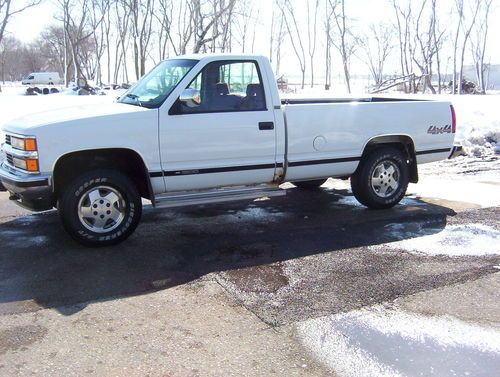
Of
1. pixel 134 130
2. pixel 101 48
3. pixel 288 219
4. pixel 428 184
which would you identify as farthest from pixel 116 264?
pixel 101 48

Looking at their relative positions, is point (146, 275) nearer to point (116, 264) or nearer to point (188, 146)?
point (116, 264)

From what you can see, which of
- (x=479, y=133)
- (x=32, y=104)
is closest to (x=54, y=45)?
(x=32, y=104)

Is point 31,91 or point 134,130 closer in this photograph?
point 134,130

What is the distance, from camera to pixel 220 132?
5.86 m

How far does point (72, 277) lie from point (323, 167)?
332 cm

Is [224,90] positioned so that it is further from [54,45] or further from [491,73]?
[491,73]

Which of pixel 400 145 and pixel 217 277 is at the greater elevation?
pixel 400 145

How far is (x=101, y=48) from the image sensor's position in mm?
63281

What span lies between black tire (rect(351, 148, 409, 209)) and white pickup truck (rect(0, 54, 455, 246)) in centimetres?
2

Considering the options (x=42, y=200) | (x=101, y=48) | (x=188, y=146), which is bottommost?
(x=42, y=200)

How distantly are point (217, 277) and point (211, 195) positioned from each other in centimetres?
136

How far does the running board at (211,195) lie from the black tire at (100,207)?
1.00 ft

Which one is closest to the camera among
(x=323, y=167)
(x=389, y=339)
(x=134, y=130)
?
(x=389, y=339)

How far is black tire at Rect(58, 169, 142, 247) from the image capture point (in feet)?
17.5
